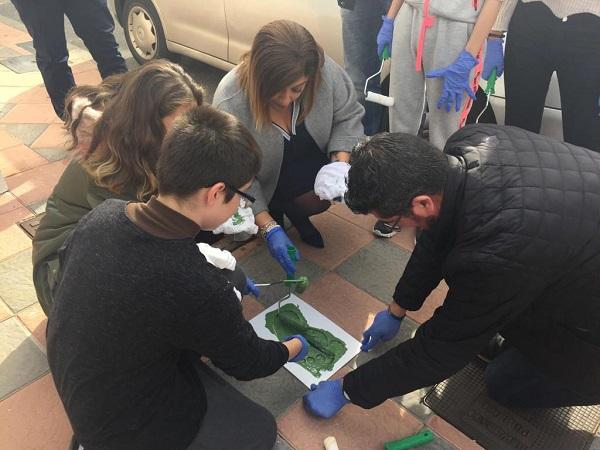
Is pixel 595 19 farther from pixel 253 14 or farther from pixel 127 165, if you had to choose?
pixel 253 14

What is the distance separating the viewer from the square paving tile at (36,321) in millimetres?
2105

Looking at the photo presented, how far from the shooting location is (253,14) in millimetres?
3564

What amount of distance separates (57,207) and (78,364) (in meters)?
0.85

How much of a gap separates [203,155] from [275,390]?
114cm

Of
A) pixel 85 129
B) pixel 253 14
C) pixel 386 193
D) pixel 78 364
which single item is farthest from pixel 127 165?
pixel 253 14

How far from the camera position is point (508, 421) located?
182 cm

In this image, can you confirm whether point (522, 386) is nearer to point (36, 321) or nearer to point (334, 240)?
point (334, 240)

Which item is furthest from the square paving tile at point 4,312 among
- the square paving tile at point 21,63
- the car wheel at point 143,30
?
the square paving tile at point 21,63

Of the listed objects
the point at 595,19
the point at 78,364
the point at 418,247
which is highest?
the point at 595,19

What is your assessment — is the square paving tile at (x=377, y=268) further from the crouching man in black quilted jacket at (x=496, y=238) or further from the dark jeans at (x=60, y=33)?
the dark jeans at (x=60, y=33)

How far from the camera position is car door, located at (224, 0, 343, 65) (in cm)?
317

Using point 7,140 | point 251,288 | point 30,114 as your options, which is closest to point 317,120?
point 251,288

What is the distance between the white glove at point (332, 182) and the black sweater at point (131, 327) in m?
1.06

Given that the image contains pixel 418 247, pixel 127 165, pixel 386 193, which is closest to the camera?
pixel 386 193
